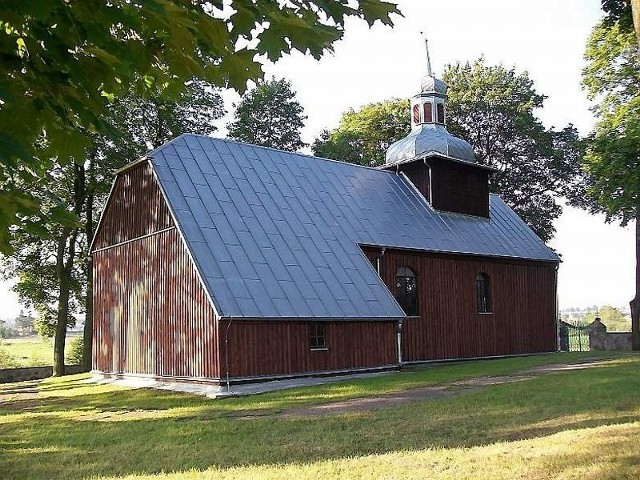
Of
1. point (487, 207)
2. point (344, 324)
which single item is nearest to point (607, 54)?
point (487, 207)

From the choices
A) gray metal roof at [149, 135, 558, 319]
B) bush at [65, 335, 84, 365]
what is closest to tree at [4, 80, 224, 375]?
bush at [65, 335, 84, 365]

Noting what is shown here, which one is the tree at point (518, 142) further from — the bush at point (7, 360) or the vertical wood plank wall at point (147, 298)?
A: the bush at point (7, 360)

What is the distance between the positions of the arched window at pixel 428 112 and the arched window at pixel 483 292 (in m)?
8.12

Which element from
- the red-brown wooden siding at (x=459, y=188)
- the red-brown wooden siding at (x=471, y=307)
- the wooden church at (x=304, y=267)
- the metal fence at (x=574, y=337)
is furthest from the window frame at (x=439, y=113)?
the metal fence at (x=574, y=337)

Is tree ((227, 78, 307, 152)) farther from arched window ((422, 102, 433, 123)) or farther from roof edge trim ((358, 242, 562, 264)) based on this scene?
roof edge trim ((358, 242, 562, 264))

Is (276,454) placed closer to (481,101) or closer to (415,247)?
(415,247)

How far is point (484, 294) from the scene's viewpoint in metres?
26.9

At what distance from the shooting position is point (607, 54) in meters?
28.9

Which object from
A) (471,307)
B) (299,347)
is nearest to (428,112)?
(471,307)

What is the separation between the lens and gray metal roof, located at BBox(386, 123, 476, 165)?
28.5m

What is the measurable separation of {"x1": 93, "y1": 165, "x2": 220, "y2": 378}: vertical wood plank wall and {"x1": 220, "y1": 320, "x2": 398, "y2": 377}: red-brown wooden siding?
64cm

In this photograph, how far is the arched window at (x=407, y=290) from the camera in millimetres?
Answer: 23406

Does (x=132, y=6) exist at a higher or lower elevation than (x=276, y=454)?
higher

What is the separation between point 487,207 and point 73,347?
25.0 metres
